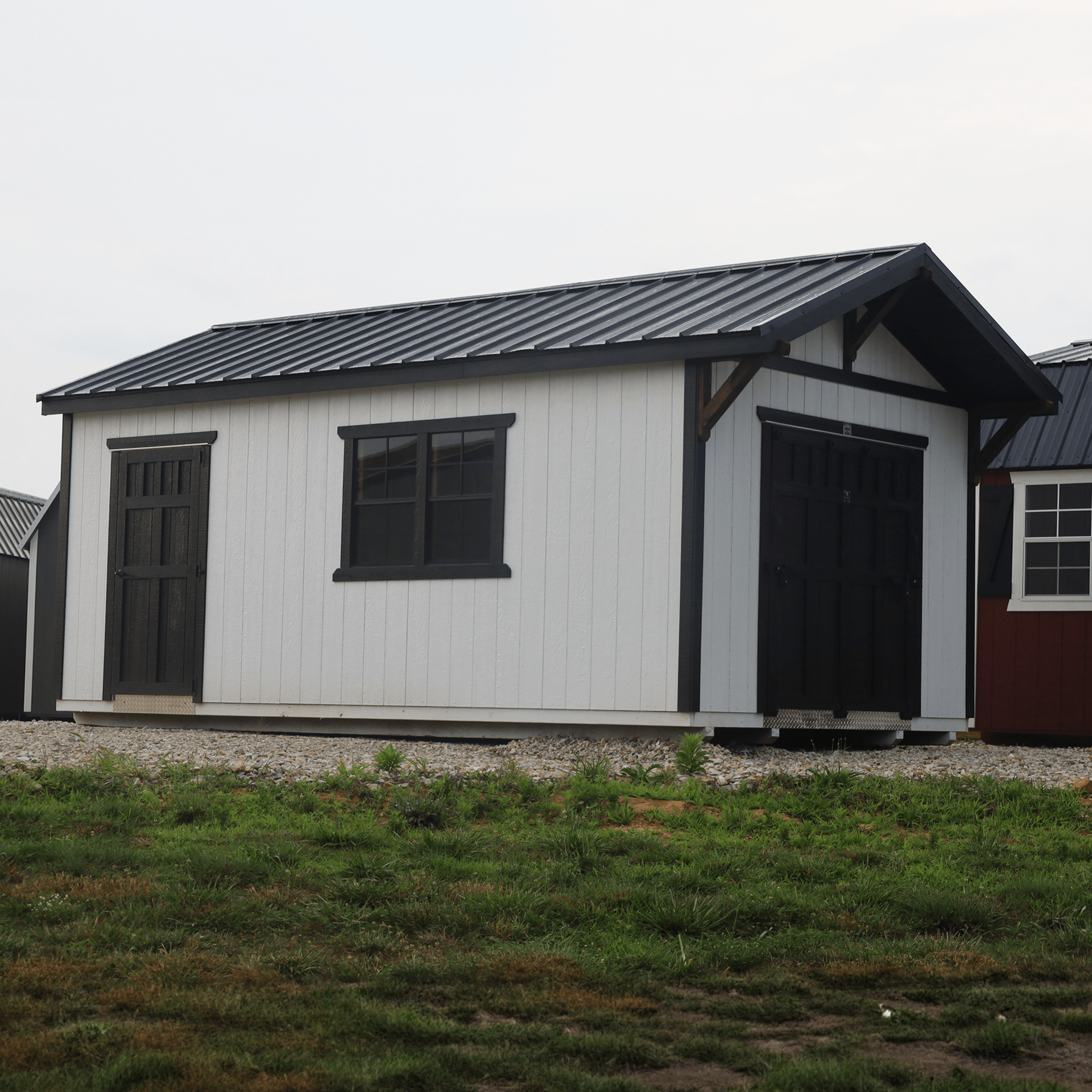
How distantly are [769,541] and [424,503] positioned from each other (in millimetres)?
2866

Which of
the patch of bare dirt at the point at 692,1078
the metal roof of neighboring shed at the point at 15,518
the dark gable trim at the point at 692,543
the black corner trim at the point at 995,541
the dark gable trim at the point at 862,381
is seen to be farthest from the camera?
the metal roof of neighboring shed at the point at 15,518

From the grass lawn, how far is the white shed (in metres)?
3.41

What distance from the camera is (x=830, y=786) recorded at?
843 cm

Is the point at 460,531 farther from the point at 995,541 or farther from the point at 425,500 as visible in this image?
the point at 995,541

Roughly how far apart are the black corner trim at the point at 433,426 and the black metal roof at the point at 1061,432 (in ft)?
23.2

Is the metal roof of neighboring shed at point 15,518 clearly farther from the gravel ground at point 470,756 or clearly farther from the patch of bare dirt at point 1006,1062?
the patch of bare dirt at point 1006,1062

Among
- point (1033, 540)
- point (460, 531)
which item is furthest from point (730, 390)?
point (1033, 540)

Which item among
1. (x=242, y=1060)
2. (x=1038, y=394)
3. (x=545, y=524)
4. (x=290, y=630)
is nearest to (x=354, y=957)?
(x=242, y=1060)

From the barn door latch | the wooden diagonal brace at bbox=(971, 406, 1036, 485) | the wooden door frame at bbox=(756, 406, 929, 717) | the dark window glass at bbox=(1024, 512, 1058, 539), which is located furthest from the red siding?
the barn door latch

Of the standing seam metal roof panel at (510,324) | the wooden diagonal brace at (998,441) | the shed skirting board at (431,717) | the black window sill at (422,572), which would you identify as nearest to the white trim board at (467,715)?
the shed skirting board at (431,717)

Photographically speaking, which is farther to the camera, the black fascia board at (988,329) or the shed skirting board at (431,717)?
the black fascia board at (988,329)

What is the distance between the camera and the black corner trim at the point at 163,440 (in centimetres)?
1345

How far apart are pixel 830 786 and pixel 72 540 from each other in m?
8.41

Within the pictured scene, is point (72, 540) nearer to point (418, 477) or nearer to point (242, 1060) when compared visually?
point (418, 477)
